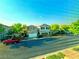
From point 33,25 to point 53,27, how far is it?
12.3m

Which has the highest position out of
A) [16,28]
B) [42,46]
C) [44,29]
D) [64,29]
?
[16,28]

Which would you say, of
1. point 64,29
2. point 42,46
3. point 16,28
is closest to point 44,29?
point 64,29

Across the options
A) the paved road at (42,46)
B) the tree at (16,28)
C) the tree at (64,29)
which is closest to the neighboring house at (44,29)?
the tree at (64,29)

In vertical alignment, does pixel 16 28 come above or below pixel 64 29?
→ above

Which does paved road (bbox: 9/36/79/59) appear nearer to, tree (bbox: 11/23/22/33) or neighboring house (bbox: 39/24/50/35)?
tree (bbox: 11/23/22/33)

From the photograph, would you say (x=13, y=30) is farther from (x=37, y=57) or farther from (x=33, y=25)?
(x=37, y=57)

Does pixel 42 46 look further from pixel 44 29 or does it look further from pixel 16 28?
pixel 44 29

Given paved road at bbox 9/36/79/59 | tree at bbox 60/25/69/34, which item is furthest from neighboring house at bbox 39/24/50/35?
paved road at bbox 9/36/79/59

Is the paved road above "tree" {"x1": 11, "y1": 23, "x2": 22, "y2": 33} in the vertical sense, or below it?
below

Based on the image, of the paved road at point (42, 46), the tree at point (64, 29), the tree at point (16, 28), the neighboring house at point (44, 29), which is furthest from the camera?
the tree at point (64, 29)

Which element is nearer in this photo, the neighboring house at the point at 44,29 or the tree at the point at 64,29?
the neighboring house at the point at 44,29

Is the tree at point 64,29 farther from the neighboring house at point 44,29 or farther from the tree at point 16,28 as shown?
the tree at point 16,28

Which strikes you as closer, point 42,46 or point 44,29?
point 42,46

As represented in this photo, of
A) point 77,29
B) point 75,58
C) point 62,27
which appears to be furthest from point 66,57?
point 62,27
